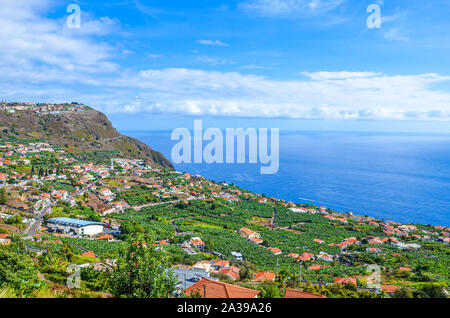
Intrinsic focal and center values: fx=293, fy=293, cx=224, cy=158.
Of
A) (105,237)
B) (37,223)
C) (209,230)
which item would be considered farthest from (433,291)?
(37,223)

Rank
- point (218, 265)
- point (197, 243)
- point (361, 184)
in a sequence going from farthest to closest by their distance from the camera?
point (361, 184) → point (197, 243) → point (218, 265)

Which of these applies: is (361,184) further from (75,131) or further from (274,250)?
(75,131)

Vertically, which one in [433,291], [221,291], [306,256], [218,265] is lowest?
[306,256]

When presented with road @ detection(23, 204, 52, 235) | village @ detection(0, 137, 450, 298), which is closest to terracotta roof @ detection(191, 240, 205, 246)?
village @ detection(0, 137, 450, 298)

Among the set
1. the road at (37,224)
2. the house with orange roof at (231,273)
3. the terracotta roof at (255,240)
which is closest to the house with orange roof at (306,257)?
the terracotta roof at (255,240)

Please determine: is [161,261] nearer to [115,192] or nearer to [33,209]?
[33,209]
